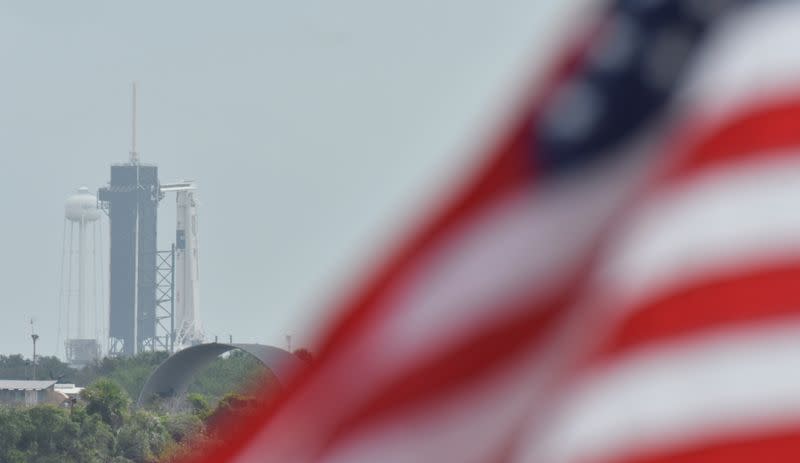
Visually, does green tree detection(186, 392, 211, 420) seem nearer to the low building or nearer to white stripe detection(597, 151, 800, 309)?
the low building

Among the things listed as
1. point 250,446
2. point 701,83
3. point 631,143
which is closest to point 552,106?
point 631,143

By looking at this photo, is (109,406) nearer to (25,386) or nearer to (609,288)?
(25,386)

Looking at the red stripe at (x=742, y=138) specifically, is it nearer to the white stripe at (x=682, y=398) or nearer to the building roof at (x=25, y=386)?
the white stripe at (x=682, y=398)

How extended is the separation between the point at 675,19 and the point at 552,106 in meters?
0.20

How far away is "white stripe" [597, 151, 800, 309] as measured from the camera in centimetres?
237

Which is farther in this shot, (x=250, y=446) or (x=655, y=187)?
(x=250, y=446)

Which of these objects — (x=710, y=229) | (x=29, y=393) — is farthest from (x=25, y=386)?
(x=710, y=229)

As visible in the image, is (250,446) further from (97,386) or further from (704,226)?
(97,386)

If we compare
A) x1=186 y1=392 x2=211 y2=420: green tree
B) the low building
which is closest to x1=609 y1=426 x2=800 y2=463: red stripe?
x1=186 y1=392 x2=211 y2=420: green tree

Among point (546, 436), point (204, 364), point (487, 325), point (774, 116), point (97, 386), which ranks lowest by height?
point (546, 436)

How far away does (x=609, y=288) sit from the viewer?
235 cm

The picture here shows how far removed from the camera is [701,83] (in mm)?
2406

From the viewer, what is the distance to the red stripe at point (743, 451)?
228 cm

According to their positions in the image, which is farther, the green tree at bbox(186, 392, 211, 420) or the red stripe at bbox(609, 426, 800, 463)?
the green tree at bbox(186, 392, 211, 420)
